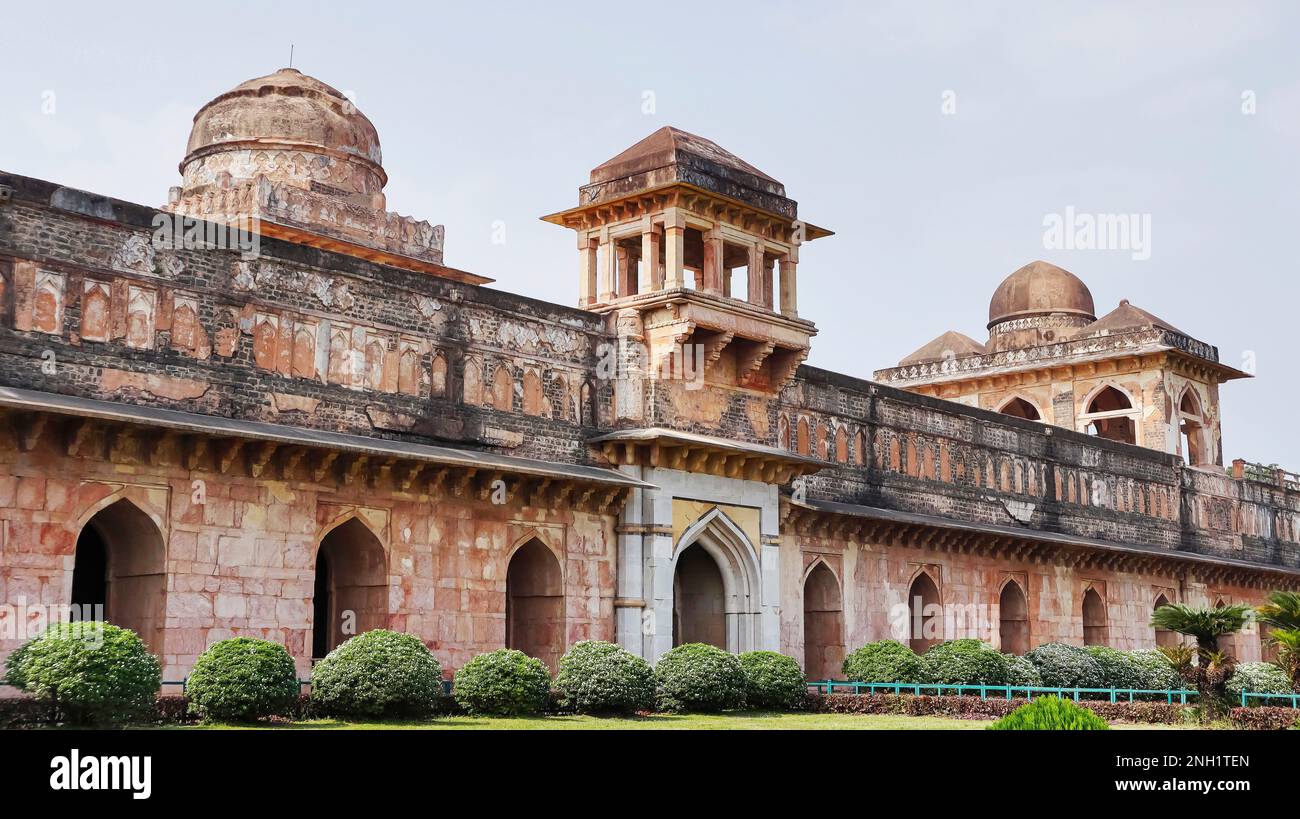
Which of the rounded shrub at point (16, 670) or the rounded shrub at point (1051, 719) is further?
the rounded shrub at point (16, 670)

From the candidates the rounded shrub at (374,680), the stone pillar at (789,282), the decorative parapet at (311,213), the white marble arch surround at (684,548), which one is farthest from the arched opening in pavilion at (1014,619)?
the rounded shrub at (374,680)

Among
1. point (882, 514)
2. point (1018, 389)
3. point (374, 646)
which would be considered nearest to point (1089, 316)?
point (1018, 389)

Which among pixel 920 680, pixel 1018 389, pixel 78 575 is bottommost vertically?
pixel 920 680

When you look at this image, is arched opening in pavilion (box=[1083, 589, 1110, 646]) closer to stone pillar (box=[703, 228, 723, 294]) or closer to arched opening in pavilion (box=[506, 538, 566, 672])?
stone pillar (box=[703, 228, 723, 294])

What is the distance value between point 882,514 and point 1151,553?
11.9 metres

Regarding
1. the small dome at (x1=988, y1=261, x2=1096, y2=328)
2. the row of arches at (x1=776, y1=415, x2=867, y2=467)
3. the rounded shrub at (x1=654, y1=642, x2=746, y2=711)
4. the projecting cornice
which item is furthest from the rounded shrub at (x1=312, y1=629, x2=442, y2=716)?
the small dome at (x1=988, y1=261, x2=1096, y2=328)

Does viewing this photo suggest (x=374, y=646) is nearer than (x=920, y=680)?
Yes

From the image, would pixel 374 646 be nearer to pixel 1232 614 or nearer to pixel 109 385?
pixel 109 385

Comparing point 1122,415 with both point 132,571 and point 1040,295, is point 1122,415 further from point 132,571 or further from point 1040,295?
point 132,571

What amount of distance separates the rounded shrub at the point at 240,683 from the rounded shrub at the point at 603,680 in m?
A: 4.63

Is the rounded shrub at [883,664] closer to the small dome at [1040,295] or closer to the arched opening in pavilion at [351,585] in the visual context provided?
the arched opening in pavilion at [351,585]

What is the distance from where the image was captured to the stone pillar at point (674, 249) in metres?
25.1
